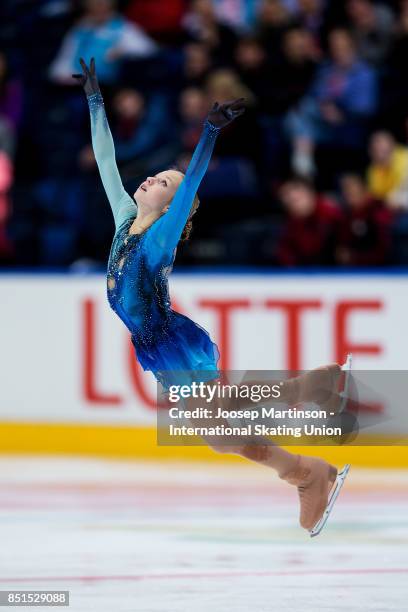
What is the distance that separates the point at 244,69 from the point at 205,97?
404 mm

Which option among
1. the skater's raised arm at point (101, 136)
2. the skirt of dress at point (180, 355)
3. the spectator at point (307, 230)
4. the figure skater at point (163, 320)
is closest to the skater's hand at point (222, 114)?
the figure skater at point (163, 320)

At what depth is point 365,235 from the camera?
8820 millimetres

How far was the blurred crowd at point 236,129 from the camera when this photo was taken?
906cm

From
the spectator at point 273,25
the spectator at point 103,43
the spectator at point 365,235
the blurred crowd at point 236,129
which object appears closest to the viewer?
the spectator at point 365,235

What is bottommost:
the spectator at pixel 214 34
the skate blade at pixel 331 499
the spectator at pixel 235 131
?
the skate blade at pixel 331 499

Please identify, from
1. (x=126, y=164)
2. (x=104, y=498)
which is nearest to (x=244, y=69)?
(x=126, y=164)

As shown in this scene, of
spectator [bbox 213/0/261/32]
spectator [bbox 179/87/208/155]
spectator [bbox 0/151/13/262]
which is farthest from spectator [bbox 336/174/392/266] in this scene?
spectator [bbox 213/0/261/32]

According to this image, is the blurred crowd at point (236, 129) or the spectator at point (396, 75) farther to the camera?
the spectator at point (396, 75)

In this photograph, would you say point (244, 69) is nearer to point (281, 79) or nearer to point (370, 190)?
point (281, 79)

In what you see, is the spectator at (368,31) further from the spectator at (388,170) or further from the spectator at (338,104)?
the spectator at (388,170)

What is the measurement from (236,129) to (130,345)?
1.82 metres

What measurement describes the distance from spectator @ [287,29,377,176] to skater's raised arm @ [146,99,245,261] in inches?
190

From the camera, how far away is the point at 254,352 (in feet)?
28.4

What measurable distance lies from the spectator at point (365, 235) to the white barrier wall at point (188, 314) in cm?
26
